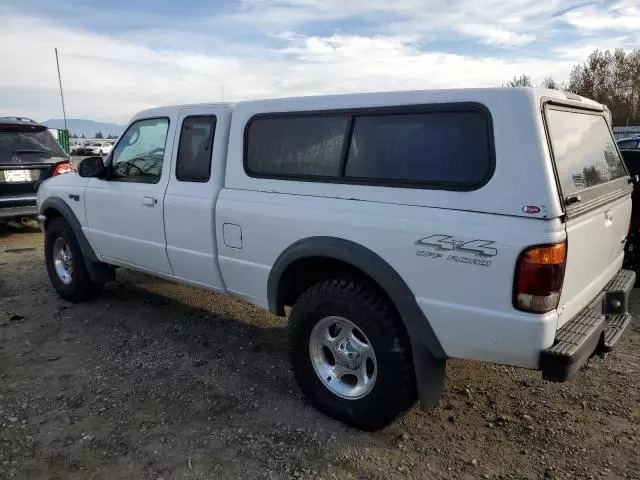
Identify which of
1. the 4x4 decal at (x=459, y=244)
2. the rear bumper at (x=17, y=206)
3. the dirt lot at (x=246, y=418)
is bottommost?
the dirt lot at (x=246, y=418)

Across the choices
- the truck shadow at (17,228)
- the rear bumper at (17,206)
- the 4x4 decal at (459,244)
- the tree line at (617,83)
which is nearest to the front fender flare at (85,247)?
the rear bumper at (17,206)

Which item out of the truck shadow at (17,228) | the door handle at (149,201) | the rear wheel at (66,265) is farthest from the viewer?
the truck shadow at (17,228)

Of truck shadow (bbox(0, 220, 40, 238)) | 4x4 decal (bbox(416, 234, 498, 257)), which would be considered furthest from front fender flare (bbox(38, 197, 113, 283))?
truck shadow (bbox(0, 220, 40, 238))

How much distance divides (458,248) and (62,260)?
14.9 feet

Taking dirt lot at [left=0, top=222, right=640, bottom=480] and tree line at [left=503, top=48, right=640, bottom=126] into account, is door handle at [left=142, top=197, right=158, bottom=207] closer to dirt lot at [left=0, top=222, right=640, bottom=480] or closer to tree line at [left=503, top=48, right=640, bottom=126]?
dirt lot at [left=0, top=222, right=640, bottom=480]

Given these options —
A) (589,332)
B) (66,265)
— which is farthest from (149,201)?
(589,332)

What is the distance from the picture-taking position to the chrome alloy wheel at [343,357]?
3105 mm

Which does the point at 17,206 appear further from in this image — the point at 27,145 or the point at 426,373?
the point at 426,373

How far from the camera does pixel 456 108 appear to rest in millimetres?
2682

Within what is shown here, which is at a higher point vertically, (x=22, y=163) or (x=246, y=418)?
(x=22, y=163)

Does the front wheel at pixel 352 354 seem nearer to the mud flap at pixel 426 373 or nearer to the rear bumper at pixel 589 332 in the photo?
the mud flap at pixel 426 373

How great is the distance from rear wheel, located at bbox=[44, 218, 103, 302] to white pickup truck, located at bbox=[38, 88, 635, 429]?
1.51 meters

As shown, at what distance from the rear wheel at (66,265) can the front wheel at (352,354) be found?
115 inches

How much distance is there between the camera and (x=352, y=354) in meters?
3.14
